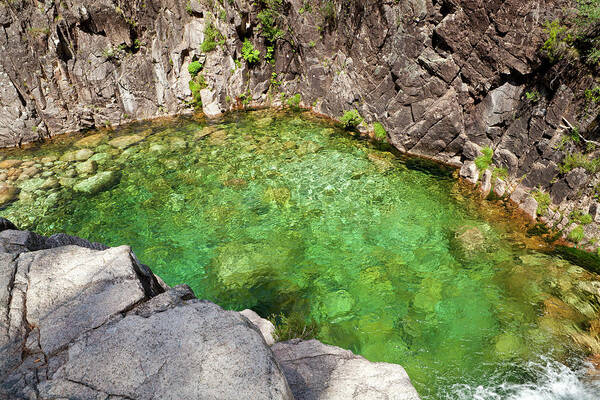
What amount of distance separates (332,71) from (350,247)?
11.2 m

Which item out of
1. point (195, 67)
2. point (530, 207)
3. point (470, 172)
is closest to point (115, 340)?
point (530, 207)

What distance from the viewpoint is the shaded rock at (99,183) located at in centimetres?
1184

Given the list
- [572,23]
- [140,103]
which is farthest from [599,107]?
[140,103]

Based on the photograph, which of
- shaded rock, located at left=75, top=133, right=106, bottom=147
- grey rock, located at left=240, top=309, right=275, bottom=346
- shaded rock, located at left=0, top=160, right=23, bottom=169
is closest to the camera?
grey rock, located at left=240, top=309, right=275, bottom=346

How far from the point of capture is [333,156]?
13125 millimetres

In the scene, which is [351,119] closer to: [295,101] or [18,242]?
[295,101]

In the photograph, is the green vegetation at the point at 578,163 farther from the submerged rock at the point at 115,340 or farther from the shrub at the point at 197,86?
the shrub at the point at 197,86

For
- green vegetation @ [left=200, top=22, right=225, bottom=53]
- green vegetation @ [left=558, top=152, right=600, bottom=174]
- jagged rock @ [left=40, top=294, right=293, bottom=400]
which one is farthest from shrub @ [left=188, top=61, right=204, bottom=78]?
jagged rock @ [left=40, top=294, right=293, bottom=400]

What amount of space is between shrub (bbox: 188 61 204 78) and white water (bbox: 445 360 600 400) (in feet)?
60.6

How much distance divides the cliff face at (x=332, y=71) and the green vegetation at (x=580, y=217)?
13 centimetres

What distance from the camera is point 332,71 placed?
1681 centimetres

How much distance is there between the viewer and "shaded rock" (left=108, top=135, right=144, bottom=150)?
15.3m

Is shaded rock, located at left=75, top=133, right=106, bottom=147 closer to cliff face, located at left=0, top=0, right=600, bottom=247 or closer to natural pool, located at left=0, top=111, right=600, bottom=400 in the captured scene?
natural pool, located at left=0, top=111, right=600, bottom=400

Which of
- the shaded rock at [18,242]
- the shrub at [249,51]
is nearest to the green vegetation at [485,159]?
the shaded rock at [18,242]
